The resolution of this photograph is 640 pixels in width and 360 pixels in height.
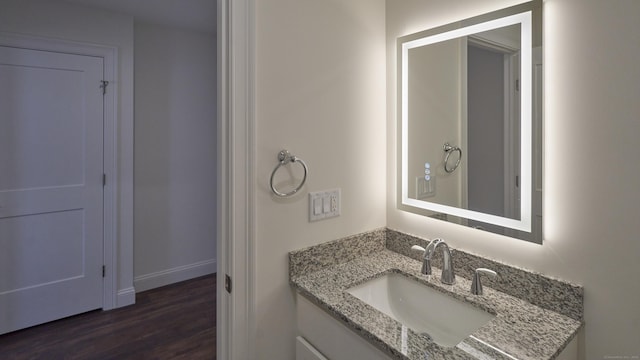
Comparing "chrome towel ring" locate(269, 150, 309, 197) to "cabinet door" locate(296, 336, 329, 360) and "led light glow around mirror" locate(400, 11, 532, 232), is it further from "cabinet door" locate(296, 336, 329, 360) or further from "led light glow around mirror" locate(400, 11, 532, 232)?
"led light glow around mirror" locate(400, 11, 532, 232)

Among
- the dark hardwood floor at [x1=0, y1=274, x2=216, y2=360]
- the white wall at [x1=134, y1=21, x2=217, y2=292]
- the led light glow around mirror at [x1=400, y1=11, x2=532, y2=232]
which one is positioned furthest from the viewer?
the white wall at [x1=134, y1=21, x2=217, y2=292]

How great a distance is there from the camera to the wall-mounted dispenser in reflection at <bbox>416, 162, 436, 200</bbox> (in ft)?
4.36

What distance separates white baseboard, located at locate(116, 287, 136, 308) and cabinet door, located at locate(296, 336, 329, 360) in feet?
7.09

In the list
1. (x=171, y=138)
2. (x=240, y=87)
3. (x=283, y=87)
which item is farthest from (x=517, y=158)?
(x=171, y=138)

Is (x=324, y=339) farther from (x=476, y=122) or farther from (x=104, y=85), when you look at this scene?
(x=104, y=85)

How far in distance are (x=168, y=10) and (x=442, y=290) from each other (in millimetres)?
2757

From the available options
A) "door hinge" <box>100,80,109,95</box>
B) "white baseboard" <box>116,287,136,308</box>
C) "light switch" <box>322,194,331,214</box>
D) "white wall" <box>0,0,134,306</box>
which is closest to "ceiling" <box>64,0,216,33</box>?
"white wall" <box>0,0,134,306</box>

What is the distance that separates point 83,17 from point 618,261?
10.8 ft

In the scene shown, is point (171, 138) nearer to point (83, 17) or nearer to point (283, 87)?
point (83, 17)

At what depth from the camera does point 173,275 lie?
308 cm

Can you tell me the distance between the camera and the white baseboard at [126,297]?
2631 millimetres

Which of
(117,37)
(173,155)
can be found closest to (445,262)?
(173,155)

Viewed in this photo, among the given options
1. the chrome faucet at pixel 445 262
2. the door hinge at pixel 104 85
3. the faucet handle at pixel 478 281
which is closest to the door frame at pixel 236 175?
the chrome faucet at pixel 445 262

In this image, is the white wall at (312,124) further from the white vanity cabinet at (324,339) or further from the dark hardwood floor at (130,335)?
the dark hardwood floor at (130,335)
